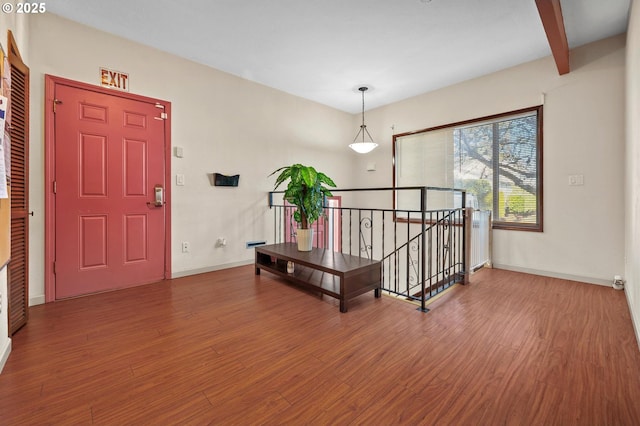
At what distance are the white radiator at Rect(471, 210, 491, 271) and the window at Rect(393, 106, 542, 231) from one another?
0.67ft

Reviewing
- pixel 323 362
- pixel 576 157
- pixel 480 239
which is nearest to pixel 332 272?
pixel 323 362

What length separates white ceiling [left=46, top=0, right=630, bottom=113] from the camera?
2.57 metres

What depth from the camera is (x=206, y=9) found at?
261cm

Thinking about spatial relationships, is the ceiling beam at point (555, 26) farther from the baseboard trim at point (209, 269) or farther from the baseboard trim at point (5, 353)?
the baseboard trim at point (5, 353)

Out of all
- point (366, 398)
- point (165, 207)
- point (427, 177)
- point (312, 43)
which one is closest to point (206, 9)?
point (312, 43)

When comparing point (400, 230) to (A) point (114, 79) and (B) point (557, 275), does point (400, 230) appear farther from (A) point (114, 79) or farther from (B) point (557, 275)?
(A) point (114, 79)

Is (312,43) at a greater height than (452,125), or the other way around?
(312,43)

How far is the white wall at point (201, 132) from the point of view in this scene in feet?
8.61

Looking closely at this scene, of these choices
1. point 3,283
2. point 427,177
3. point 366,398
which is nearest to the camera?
point 366,398

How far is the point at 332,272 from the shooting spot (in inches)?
98.2

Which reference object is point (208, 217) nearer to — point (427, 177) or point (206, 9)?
point (206, 9)

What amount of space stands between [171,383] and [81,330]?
3.76 feet

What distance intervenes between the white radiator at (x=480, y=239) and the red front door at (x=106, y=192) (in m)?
3.77

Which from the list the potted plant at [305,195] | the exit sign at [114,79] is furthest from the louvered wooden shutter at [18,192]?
the potted plant at [305,195]
